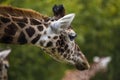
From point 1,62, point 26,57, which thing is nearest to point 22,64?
point 26,57

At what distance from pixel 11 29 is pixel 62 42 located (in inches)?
29.3

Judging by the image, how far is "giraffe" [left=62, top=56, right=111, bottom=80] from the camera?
1758 centimetres

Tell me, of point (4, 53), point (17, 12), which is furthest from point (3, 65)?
point (17, 12)

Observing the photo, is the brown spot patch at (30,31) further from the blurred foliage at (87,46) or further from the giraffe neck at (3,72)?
the blurred foliage at (87,46)

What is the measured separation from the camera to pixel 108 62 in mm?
23656

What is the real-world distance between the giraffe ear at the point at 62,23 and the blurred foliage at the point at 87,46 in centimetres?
976

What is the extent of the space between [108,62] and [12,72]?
4.16m

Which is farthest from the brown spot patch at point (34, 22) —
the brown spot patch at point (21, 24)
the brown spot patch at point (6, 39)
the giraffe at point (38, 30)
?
the brown spot patch at point (6, 39)

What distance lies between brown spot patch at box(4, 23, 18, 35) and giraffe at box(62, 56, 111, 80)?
7.80 meters

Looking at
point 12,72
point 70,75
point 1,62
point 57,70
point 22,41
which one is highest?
point 57,70

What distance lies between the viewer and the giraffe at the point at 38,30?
9.44m

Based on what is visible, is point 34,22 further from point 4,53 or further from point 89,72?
point 89,72

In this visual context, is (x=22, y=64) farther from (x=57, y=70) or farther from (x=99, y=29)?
(x=99, y=29)

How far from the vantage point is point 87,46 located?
25.8 meters
